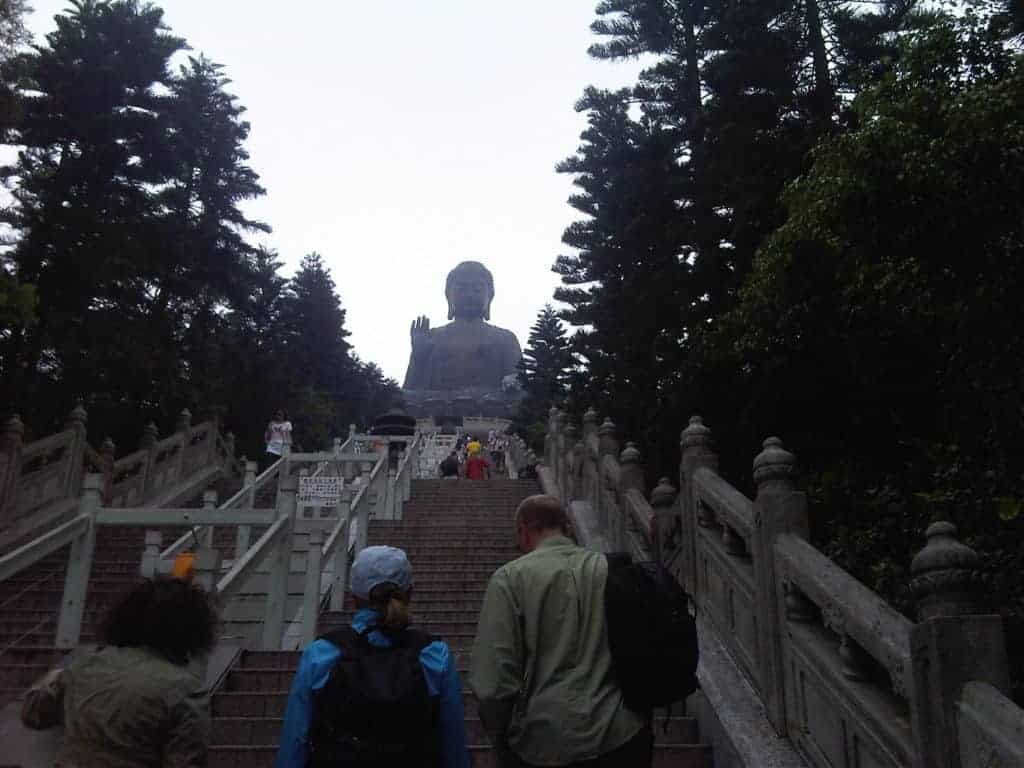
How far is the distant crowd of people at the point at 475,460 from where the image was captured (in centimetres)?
1948

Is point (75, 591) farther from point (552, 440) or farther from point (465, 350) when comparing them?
point (465, 350)

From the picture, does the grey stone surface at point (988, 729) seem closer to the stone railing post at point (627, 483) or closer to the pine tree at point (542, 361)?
the stone railing post at point (627, 483)

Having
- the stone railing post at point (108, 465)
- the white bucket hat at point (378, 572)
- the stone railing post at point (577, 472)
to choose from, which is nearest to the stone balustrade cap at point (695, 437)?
the white bucket hat at point (378, 572)

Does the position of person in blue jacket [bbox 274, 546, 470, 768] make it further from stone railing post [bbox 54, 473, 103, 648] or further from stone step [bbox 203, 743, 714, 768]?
stone railing post [bbox 54, 473, 103, 648]

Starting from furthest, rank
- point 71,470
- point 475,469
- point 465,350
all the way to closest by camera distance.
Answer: point 465,350, point 475,469, point 71,470

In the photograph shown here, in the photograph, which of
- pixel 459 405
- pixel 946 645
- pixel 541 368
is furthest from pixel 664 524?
pixel 459 405

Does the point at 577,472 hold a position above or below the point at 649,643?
above

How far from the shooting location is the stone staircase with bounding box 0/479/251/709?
18.9ft

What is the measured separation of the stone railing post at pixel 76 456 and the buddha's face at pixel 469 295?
44.1 meters

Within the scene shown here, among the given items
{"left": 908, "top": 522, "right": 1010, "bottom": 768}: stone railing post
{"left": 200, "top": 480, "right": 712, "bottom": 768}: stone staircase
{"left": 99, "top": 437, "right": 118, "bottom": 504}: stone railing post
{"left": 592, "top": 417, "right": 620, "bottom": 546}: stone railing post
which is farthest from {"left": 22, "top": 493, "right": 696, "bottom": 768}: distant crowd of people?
{"left": 99, "top": 437, "right": 118, "bottom": 504}: stone railing post

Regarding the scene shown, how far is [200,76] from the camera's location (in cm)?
2295

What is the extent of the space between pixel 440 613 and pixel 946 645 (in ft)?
16.9

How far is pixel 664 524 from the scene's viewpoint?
20.2 feet

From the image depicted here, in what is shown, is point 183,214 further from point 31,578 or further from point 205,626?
point 205,626
